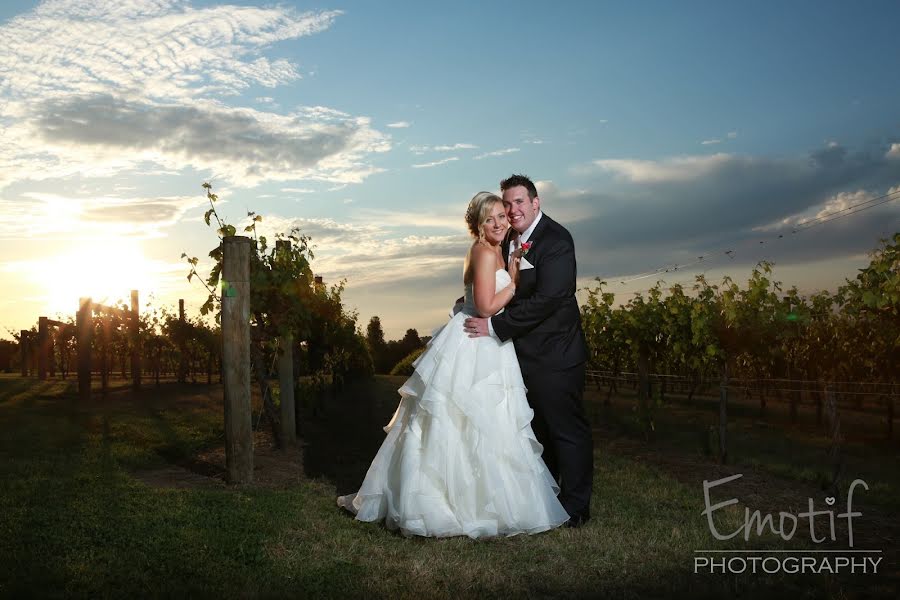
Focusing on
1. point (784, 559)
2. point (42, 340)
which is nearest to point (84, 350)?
point (42, 340)

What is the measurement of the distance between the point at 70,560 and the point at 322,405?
36.6 ft

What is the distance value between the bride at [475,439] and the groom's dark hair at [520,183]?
0.49 feet

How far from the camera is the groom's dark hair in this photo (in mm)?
4762

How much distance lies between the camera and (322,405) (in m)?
15.3

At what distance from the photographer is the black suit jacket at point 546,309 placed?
464cm

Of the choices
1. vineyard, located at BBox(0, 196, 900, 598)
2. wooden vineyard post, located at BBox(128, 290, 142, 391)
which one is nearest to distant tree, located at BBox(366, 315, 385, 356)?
wooden vineyard post, located at BBox(128, 290, 142, 391)

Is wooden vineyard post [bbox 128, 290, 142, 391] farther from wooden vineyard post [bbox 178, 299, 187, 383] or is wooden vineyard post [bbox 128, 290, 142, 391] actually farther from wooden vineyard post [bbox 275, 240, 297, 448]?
wooden vineyard post [bbox 275, 240, 297, 448]

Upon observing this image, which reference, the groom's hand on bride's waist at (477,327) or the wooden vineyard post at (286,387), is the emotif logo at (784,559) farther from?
the wooden vineyard post at (286,387)

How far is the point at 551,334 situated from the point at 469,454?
92 centimetres

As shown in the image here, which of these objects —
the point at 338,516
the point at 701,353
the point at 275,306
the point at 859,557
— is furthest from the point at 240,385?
the point at 701,353

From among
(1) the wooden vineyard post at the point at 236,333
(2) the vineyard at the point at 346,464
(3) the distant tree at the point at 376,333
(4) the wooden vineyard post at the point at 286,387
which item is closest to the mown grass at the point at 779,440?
(2) the vineyard at the point at 346,464

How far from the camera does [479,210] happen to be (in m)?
4.66

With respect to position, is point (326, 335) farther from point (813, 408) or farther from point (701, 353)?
point (813, 408)

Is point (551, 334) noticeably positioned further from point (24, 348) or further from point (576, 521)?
point (24, 348)
